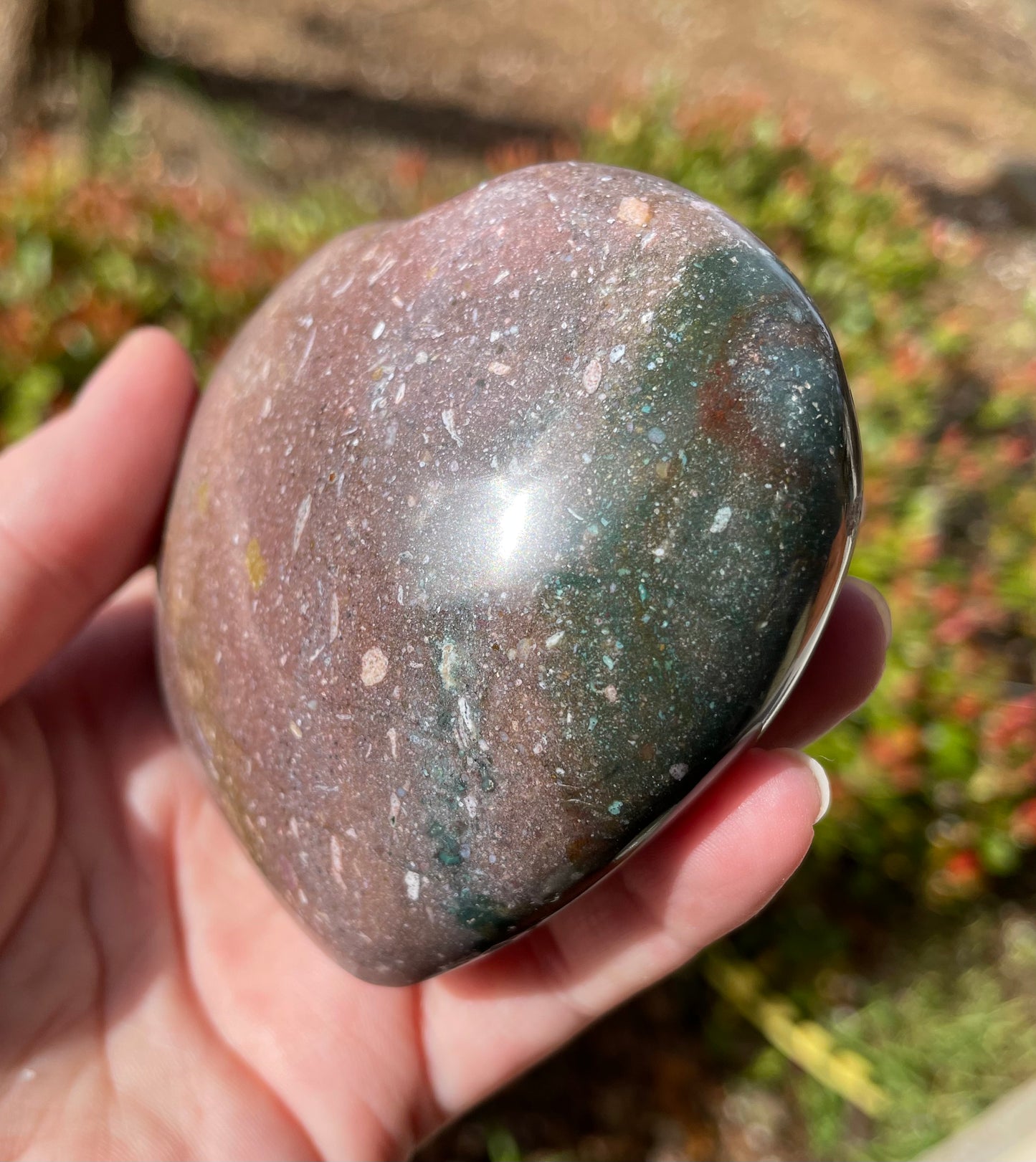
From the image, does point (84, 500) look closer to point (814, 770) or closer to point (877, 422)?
point (814, 770)

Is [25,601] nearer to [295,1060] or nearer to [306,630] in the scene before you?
[306,630]

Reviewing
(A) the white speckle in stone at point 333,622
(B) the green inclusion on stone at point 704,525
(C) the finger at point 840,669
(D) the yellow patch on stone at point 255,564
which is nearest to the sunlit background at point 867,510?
(B) the green inclusion on stone at point 704,525

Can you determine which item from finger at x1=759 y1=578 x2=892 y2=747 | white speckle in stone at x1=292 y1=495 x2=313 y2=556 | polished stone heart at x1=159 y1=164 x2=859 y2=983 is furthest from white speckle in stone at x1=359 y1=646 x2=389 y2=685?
finger at x1=759 y1=578 x2=892 y2=747

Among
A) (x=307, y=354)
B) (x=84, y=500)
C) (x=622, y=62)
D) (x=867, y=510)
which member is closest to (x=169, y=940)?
(x=84, y=500)

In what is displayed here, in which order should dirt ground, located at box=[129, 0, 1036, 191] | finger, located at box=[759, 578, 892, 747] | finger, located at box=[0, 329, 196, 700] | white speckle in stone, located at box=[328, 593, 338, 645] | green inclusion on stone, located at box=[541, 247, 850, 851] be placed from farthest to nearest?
dirt ground, located at box=[129, 0, 1036, 191] → finger, located at box=[0, 329, 196, 700] → finger, located at box=[759, 578, 892, 747] → white speckle in stone, located at box=[328, 593, 338, 645] → green inclusion on stone, located at box=[541, 247, 850, 851]

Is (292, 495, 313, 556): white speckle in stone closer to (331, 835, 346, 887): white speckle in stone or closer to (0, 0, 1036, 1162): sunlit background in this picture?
(0, 0, 1036, 1162): sunlit background

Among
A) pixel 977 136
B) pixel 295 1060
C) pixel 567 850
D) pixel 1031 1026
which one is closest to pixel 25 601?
pixel 295 1060

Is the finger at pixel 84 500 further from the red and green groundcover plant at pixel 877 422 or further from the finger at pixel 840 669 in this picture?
the finger at pixel 840 669
